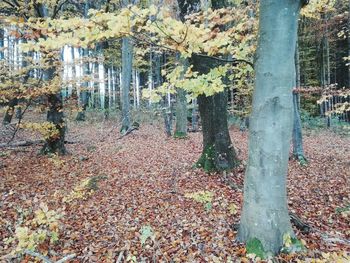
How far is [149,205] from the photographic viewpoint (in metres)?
6.09

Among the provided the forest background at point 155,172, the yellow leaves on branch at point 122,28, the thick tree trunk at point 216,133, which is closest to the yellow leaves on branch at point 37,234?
the forest background at point 155,172

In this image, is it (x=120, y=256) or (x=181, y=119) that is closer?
(x=120, y=256)

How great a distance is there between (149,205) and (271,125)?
3402 mm

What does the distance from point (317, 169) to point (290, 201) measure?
11.9 feet

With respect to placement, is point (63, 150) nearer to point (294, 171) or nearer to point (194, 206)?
point (194, 206)

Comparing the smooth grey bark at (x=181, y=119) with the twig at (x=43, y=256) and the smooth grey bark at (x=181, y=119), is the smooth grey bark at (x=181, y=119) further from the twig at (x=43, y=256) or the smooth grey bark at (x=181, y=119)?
the twig at (x=43, y=256)

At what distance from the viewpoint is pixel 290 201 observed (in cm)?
607

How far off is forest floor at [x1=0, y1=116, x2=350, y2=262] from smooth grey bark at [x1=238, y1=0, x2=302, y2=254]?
508mm

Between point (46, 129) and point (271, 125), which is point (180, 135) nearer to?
point (46, 129)

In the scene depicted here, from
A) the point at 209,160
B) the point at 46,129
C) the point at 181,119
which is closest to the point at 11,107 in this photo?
the point at 46,129

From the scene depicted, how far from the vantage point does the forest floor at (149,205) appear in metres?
4.44

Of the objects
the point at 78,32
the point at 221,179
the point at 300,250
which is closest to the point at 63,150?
the point at 221,179

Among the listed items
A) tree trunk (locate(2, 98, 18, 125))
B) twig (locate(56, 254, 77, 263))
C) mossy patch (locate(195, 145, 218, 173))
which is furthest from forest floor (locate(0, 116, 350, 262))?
tree trunk (locate(2, 98, 18, 125))

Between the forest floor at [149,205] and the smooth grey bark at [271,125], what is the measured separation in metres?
0.51
